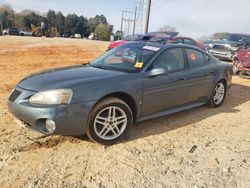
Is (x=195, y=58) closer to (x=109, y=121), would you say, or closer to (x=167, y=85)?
(x=167, y=85)

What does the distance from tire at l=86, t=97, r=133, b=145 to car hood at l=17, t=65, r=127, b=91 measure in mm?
419

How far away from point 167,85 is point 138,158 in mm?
1533

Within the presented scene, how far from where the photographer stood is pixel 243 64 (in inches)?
418

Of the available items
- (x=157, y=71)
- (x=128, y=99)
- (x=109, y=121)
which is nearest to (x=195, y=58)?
(x=157, y=71)

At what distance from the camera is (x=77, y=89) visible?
3.94 meters

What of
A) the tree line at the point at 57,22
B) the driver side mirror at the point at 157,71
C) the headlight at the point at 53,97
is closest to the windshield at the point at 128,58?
the driver side mirror at the point at 157,71

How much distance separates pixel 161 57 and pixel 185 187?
2.36 m

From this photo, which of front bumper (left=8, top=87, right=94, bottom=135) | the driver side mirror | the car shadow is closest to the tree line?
the car shadow

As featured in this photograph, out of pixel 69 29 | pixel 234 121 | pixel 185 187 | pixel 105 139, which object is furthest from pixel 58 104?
pixel 69 29

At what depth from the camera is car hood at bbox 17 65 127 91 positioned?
4031mm

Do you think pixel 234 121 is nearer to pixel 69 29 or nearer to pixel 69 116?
pixel 69 116

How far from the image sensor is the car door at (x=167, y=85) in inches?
184

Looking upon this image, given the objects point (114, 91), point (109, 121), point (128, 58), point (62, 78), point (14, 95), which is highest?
point (128, 58)

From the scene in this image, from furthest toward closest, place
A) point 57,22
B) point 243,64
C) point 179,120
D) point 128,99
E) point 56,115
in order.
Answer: point 57,22, point 243,64, point 179,120, point 128,99, point 56,115
